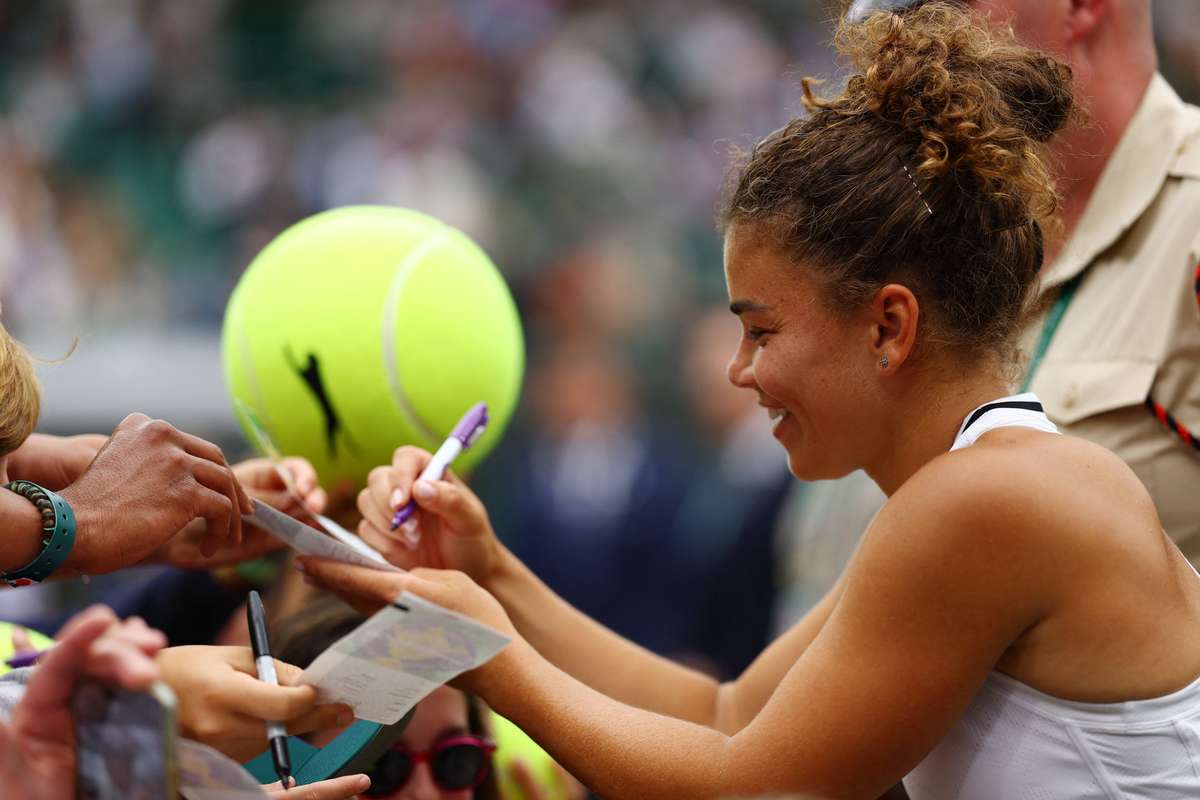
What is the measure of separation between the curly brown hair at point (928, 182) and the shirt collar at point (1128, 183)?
84 cm

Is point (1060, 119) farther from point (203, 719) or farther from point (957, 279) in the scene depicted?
point (203, 719)

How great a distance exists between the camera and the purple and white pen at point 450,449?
237 cm

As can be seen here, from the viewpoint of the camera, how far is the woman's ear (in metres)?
2.03

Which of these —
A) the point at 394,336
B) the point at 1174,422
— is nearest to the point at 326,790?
the point at 394,336

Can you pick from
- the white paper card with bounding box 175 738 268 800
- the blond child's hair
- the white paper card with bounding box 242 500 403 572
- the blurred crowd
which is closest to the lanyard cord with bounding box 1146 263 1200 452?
the white paper card with bounding box 242 500 403 572

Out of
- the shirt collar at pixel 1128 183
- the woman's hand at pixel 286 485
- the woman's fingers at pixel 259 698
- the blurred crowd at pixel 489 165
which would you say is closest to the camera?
the woman's fingers at pixel 259 698

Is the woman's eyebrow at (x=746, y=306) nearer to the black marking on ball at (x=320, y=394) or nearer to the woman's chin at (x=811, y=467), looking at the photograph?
the woman's chin at (x=811, y=467)

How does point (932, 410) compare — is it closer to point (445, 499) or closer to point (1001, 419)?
point (1001, 419)

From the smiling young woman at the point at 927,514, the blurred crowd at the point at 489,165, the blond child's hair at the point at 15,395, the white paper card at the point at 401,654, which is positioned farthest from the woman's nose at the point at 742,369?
the blurred crowd at the point at 489,165

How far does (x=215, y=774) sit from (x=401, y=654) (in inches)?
12.9

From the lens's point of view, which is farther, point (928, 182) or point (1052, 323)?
point (1052, 323)

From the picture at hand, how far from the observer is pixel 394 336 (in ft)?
8.45

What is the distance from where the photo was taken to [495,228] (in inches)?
341

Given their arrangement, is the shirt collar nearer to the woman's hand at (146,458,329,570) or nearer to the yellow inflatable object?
the yellow inflatable object
